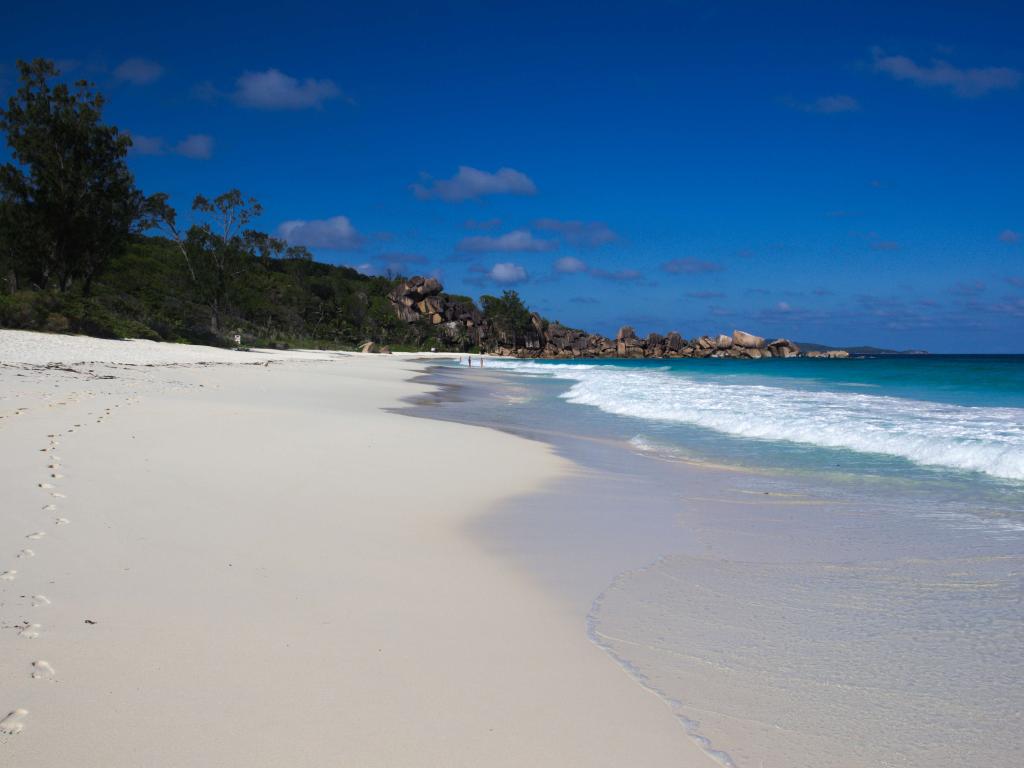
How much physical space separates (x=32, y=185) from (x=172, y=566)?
3530 centimetres

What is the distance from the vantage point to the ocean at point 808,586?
2.48 meters

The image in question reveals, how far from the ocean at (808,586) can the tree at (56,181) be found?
3131cm

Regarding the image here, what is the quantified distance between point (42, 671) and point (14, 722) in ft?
1.14

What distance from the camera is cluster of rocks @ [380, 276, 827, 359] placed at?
110 metres

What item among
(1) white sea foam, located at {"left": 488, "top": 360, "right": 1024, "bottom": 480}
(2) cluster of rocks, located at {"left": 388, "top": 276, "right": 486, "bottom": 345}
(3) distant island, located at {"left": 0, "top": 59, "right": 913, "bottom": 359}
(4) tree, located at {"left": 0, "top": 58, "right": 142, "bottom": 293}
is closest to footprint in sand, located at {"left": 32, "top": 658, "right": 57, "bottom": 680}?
(1) white sea foam, located at {"left": 488, "top": 360, "right": 1024, "bottom": 480}

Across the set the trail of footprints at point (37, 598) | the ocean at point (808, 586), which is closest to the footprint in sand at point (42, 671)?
the trail of footprints at point (37, 598)

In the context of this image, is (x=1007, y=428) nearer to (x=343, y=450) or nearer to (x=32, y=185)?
(x=343, y=450)

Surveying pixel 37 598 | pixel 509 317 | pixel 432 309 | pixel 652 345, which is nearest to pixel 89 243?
pixel 37 598

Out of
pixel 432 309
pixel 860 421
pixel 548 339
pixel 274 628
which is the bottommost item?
pixel 274 628

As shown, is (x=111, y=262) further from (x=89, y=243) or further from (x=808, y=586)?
(x=808, y=586)

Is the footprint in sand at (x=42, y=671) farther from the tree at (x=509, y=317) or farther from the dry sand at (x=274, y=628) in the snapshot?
the tree at (x=509, y=317)

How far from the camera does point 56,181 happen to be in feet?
98.6

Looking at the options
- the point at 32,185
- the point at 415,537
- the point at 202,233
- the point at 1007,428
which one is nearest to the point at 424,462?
the point at 415,537

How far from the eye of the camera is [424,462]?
792 cm
